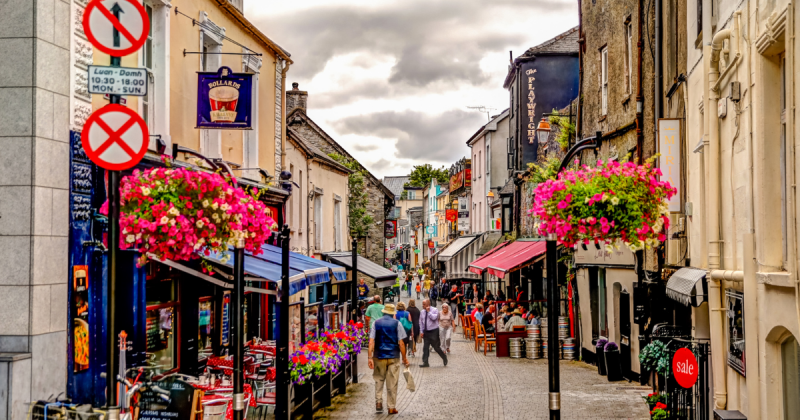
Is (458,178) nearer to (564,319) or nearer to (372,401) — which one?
(564,319)

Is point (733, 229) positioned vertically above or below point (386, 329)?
above

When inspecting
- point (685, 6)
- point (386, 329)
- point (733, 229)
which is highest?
point (685, 6)

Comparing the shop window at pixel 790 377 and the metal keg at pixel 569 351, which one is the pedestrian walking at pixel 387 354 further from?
the metal keg at pixel 569 351

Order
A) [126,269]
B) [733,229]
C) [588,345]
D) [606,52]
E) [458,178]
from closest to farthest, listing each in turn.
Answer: [733,229], [126,269], [606,52], [588,345], [458,178]

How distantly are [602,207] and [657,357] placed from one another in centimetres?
412

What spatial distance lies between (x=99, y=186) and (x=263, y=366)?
463 centimetres

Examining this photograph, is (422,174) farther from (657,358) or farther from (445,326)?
(657,358)

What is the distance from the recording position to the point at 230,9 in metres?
14.0

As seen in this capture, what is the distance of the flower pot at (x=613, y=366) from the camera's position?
16.3 metres

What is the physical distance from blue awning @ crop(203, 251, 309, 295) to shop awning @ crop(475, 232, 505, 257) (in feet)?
76.0

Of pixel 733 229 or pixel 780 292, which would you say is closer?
pixel 780 292

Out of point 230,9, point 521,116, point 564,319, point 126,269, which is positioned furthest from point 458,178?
point 126,269

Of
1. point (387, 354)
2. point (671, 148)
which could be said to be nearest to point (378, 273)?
point (387, 354)

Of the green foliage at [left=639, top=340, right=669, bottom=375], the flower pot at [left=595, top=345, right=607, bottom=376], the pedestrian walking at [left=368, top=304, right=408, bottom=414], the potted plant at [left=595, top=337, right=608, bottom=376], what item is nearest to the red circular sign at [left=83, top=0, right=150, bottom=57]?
the pedestrian walking at [left=368, top=304, right=408, bottom=414]
